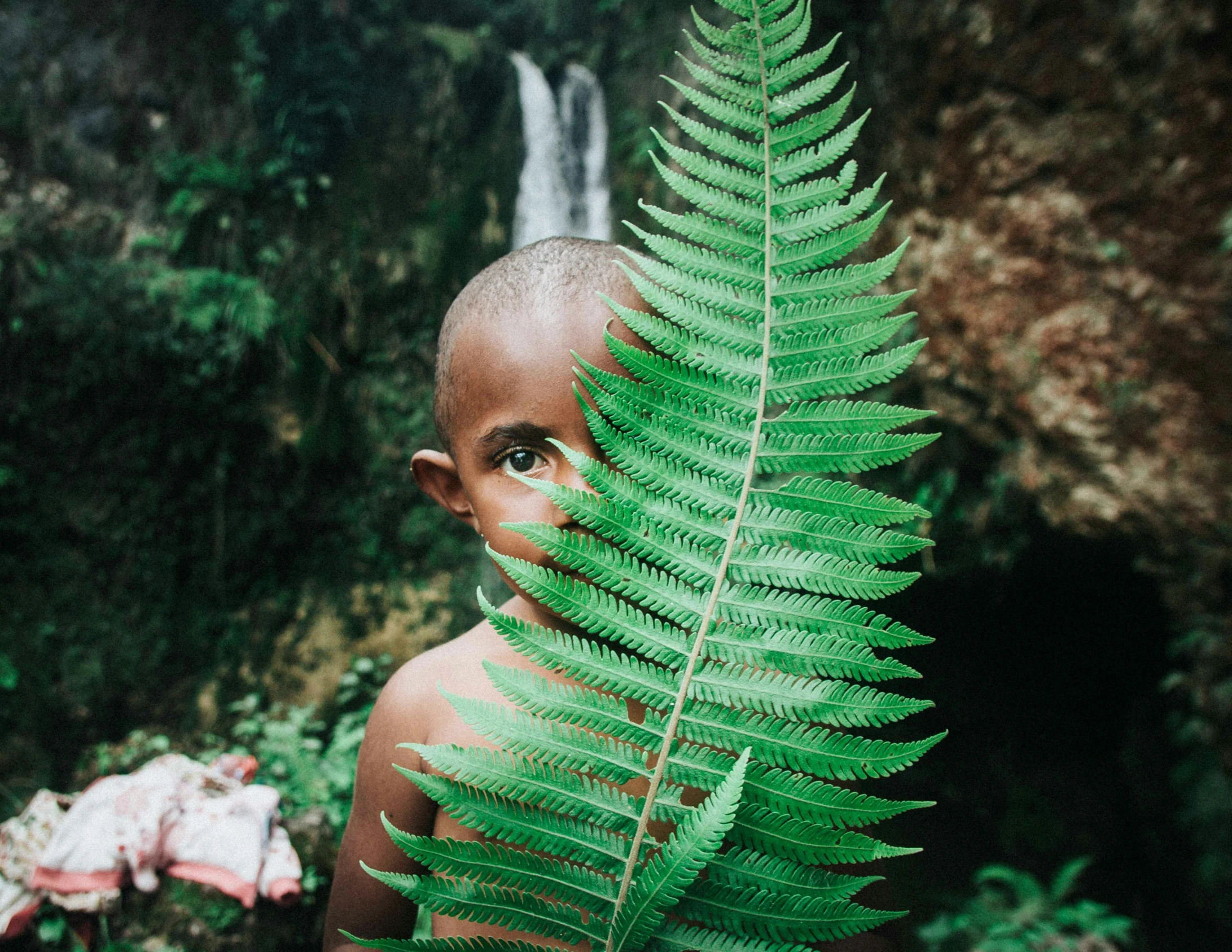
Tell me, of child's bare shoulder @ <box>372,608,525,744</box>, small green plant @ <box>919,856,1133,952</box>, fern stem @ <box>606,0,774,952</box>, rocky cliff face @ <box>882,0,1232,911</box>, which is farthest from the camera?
small green plant @ <box>919,856,1133,952</box>

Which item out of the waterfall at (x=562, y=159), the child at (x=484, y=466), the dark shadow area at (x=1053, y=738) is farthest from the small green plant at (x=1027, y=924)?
the waterfall at (x=562, y=159)

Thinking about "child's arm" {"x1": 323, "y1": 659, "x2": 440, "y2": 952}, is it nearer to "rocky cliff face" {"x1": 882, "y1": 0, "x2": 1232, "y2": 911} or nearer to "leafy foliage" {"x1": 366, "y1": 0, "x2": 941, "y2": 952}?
"leafy foliage" {"x1": 366, "y1": 0, "x2": 941, "y2": 952}

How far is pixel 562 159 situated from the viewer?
27.7 feet

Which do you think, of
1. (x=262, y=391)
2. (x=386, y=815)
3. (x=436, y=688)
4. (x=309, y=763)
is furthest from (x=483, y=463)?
(x=262, y=391)

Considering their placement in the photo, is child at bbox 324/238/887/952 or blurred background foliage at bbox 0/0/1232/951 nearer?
child at bbox 324/238/887/952

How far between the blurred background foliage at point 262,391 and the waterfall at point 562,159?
0.33m

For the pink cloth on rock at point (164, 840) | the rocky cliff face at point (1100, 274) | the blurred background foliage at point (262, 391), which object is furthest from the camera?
the blurred background foliage at point (262, 391)

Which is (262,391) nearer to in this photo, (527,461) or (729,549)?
(527,461)

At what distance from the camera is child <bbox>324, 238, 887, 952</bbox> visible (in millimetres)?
996

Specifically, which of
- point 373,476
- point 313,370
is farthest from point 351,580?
point 313,370

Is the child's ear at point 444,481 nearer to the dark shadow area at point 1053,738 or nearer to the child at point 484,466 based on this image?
the child at point 484,466

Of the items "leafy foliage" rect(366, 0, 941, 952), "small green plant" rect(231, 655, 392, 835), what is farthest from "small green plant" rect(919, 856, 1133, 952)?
"leafy foliage" rect(366, 0, 941, 952)

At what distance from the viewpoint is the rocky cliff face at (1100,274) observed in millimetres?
2787

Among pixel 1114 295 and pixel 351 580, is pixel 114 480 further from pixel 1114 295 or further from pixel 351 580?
pixel 1114 295
